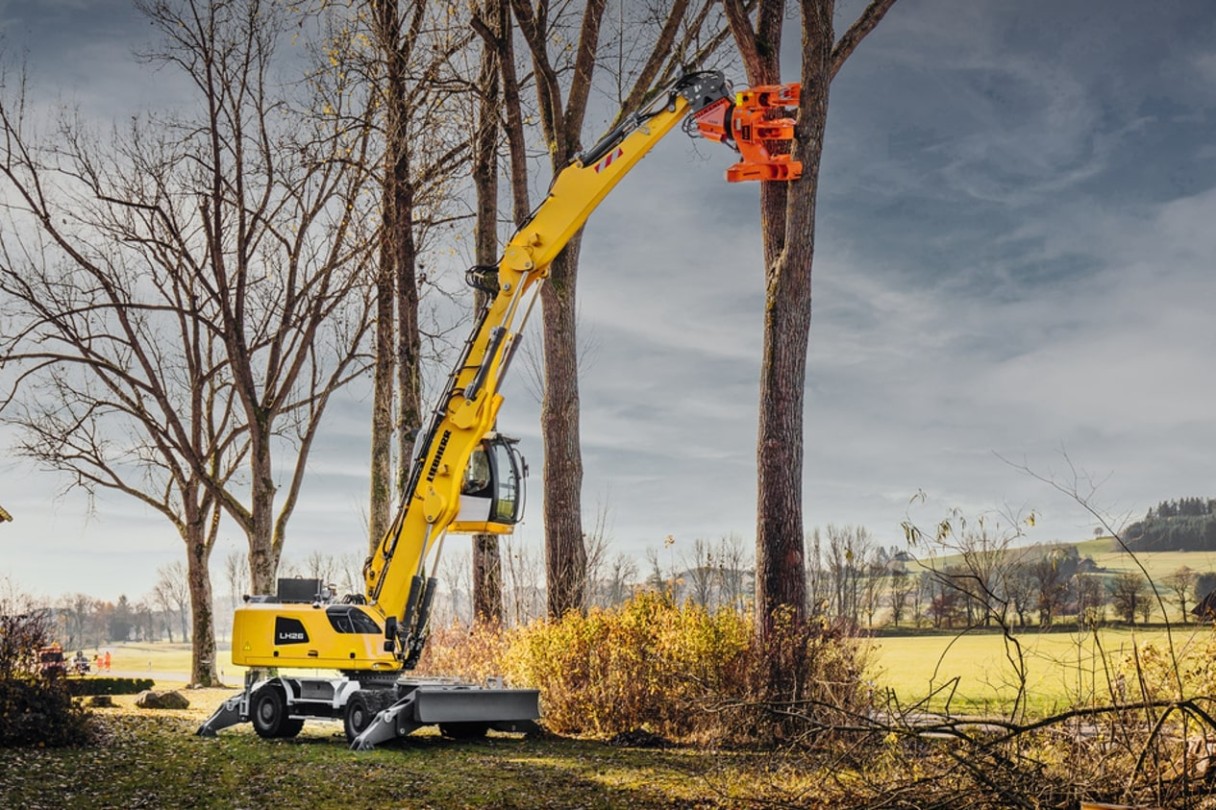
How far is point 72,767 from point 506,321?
5.73 meters

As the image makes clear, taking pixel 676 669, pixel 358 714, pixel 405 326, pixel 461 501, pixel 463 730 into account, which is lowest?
pixel 463 730

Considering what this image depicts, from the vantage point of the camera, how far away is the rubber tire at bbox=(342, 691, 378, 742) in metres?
11.8

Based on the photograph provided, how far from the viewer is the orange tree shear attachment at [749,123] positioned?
11297mm

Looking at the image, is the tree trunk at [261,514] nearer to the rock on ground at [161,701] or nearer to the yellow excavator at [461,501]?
the rock on ground at [161,701]

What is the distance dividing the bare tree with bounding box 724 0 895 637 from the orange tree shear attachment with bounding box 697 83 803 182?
1.59 m

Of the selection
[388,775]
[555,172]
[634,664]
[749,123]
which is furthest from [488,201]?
[388,775]

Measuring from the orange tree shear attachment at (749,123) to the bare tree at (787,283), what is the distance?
159 cm

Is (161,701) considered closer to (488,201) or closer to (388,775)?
(488,201)

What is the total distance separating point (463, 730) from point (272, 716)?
212cm

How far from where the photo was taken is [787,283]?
13.2m

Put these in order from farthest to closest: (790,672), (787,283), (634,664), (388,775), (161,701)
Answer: (161,701), (787,283), (634,664), (790,672), (388,775)

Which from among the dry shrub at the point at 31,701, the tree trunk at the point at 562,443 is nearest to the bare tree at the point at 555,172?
the tree trunk at the point at 562,443

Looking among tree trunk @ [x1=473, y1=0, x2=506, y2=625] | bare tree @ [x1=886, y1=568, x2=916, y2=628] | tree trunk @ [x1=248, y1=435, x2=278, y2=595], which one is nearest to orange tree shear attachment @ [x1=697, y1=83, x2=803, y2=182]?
bare tree @ [x1=886, y1=568, x2=916, y2=628]

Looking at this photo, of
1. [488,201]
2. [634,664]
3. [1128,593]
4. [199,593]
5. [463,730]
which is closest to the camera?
[1128,593]
